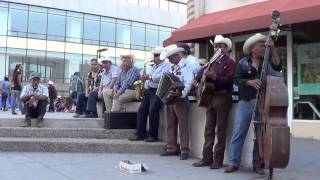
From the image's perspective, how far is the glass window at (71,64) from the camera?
44906mm

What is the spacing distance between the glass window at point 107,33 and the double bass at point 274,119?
41.6 m

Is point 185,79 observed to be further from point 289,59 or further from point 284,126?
point 289,59

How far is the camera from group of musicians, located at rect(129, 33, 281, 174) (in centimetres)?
652

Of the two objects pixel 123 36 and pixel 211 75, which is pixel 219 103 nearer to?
pixel 211 75

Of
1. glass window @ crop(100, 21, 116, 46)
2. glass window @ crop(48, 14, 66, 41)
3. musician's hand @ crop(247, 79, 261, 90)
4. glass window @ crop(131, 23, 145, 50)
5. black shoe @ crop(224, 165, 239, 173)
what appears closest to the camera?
musician's hand @ crop(247, 79, 261, 90)

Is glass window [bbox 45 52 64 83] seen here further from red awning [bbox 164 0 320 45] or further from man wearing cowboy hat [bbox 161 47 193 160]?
man wearing cowboy hat [bbox 161 47 193 160]

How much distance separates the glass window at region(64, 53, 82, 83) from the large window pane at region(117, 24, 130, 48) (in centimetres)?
465

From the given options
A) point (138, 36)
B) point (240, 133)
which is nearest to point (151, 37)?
point (138, 36)

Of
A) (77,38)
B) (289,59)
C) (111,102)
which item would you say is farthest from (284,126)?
(77,38)

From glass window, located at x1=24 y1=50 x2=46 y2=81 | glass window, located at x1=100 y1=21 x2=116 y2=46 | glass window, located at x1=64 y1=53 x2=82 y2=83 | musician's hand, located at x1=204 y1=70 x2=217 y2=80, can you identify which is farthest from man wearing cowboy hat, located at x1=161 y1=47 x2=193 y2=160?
glass window, located at x1=100 y1=21 x2=116 y2=46

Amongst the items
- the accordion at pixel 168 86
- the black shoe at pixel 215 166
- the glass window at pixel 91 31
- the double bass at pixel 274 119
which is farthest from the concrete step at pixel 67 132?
the glass window at pixel 91 31

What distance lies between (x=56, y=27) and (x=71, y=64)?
378 centimetres

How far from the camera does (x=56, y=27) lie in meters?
44.0

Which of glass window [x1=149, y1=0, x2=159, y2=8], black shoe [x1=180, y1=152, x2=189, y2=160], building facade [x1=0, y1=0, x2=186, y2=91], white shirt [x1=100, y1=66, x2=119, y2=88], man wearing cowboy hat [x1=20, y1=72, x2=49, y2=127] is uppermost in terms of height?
glass window [x1=149, y1=0, x2=159, y2=8]
